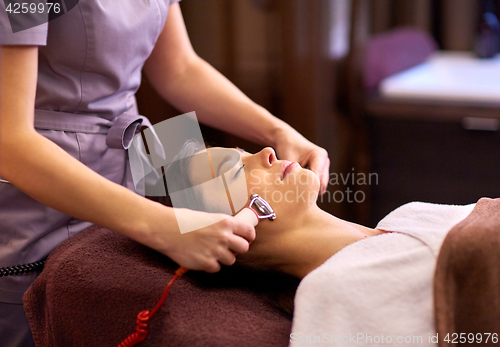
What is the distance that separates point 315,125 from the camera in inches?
75.5

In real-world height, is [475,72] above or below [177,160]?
below

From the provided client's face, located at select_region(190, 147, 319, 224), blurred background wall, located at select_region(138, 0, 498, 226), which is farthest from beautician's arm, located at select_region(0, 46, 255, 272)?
blurred background wall, located at select_region(138, 0, 498, 226)

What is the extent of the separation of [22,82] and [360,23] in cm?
158

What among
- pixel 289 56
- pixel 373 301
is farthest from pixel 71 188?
pixel 289 56

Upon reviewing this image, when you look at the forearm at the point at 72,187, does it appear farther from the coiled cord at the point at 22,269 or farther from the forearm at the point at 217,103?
the forearm at the point at 217,103

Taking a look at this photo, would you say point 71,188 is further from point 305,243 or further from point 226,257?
point 305,243

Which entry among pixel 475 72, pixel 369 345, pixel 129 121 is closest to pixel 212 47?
pixel 129 121

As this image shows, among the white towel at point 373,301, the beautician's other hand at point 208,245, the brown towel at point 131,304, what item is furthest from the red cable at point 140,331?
the white towel at point 373,301

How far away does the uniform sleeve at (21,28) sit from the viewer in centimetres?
69

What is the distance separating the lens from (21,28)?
705 mm

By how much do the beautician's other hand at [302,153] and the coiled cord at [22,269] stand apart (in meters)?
0.60

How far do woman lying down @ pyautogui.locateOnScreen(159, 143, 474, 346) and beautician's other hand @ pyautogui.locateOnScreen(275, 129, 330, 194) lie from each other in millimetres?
82

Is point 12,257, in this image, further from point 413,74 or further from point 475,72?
point 475,72

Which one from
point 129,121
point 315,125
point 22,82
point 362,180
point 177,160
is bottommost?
point 362,180
